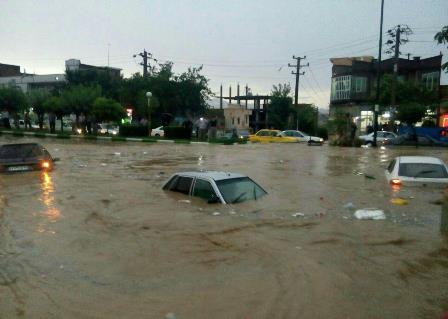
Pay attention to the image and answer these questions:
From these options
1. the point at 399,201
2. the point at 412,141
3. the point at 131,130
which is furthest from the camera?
the point at 131,130

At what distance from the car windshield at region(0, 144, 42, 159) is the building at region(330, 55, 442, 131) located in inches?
1487

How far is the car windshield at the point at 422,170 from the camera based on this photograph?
12.1 metres

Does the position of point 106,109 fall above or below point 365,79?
below

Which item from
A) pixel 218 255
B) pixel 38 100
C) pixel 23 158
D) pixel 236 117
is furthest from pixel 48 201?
pixel 236 117

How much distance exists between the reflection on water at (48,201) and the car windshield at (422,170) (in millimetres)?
7835

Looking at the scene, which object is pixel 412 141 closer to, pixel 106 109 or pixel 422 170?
pixel 106 109

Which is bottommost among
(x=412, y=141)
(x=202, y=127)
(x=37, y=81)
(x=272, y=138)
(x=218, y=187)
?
(x=218, y=187)

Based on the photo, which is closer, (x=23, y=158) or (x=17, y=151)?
(x=23, y=158)

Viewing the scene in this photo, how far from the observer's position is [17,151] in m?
15.9

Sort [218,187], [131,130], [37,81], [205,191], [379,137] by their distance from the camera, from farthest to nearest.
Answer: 1. [37,81]
2. [131,130]
3. [379,137]
4. [205,191]
5. [218,187]

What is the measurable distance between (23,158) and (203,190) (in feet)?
26.4

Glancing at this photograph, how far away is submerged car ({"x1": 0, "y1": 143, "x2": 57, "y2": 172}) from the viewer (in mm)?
15406

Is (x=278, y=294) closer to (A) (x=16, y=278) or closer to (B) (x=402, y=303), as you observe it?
(B) (x=402, y=303)

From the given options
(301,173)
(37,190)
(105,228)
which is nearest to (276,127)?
(301,173)
